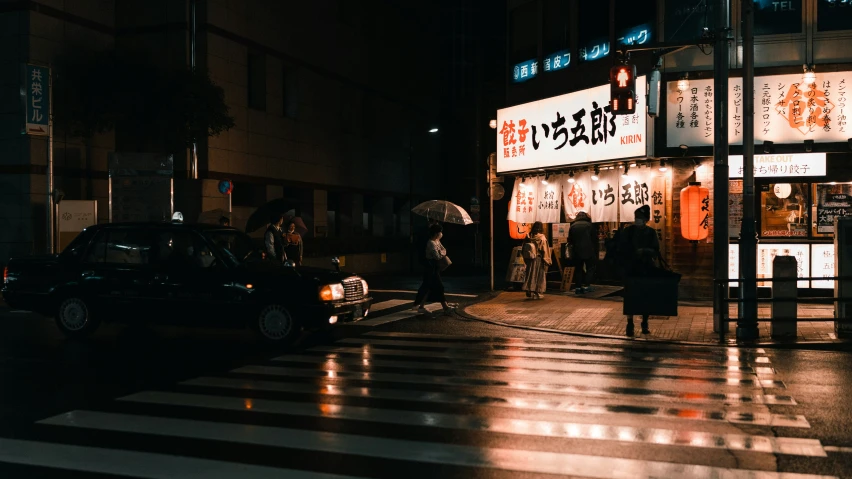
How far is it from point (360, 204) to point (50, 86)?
19.4 meters

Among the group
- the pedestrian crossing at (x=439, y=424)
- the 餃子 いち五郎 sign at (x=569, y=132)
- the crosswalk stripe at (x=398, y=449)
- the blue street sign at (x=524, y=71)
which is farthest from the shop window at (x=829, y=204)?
the crosswalk stripe at (x=398, y=449)

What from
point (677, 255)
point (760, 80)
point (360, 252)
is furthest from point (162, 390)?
point (360, 252)

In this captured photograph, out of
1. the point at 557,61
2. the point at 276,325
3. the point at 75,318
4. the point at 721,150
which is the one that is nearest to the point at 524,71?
the point at 557,61

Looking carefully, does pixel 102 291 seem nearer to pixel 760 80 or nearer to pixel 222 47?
pixel 760 80

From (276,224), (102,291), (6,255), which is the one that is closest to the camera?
(102,291)

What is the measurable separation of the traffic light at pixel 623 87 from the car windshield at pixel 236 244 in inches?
281

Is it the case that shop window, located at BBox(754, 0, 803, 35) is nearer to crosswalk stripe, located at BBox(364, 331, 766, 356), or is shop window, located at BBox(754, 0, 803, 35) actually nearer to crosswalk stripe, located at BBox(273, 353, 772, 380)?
crosswalk stripe, located at BBox(364, 331, 766, 356)

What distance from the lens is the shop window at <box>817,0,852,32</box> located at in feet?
58.6

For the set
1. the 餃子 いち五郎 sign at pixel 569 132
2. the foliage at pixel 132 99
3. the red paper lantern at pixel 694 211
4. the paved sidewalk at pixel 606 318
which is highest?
the foliage at pixel 132 99

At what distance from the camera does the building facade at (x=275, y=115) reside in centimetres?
2628

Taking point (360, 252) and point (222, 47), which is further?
point (360, 252)

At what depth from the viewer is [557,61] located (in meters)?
23.3

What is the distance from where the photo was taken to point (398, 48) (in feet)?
146

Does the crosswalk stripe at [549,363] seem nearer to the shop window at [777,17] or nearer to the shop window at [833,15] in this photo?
the shop window at [777,17]
